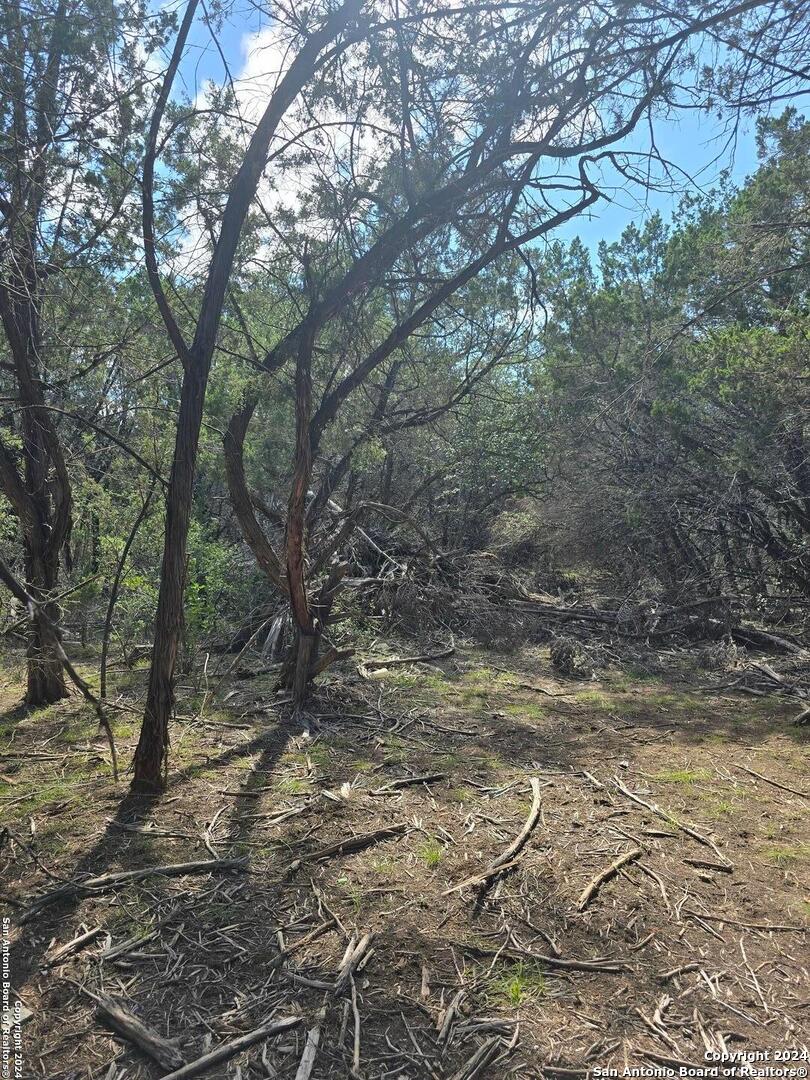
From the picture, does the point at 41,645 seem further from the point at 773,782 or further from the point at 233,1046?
the point at 773,782

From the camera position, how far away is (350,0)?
434 centimetres

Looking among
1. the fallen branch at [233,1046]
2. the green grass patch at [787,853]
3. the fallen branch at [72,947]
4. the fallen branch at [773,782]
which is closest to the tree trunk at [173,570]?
the fallen branch at [72,947]

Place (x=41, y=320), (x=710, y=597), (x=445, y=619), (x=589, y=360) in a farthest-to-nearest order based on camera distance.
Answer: (x=589, y=360) < (x=445, y=619) < (x=710, y=597) < (x=41, y=320)

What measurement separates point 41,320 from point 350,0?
3875 mm

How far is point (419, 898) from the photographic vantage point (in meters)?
3.23

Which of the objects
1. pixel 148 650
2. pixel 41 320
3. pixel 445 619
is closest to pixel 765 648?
pixel 445 619

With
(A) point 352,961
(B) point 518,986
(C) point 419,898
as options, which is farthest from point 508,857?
(A) point 352,961

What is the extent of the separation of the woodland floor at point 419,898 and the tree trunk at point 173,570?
53 centimetres

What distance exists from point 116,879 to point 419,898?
1.46 meters

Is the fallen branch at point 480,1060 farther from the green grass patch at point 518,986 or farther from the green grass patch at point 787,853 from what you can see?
the green grass patch at point 787,853

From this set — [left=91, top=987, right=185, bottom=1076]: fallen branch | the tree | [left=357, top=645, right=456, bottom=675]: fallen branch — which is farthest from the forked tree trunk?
[left=91, top=987, right=185, bottom=1076]: fallen branch

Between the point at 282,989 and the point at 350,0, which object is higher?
the point at 350,0

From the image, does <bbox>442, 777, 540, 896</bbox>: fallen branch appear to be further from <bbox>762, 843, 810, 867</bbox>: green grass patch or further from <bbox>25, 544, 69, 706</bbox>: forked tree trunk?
<bbox>25, 544, 69, 706</bbox>: forked tree trunk

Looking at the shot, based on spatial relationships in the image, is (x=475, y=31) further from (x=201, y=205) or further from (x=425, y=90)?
(x=201, y=205)
